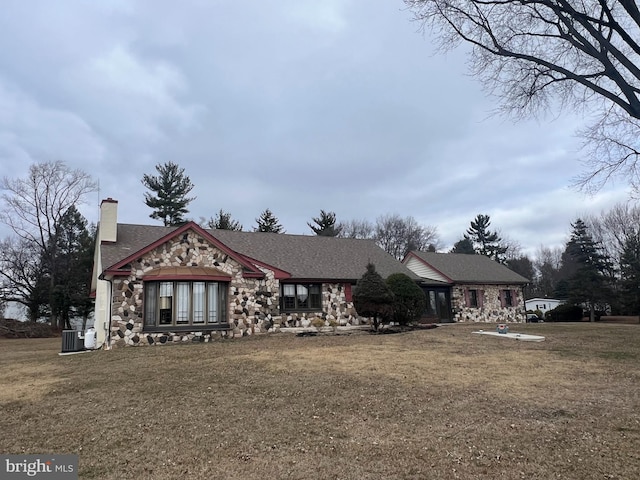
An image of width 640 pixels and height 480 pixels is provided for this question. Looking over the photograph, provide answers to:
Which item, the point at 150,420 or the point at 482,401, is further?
the point at 482,401

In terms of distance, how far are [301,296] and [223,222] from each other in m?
23.8

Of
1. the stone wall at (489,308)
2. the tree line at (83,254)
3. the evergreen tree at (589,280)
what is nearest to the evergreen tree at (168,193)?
the tree line at (83,254)

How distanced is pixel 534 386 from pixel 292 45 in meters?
12.3

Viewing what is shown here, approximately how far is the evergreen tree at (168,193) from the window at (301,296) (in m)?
25.2

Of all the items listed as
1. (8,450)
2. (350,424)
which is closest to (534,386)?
(350,424)

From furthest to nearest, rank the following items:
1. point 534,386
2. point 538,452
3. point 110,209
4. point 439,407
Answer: point 110,209 < point 534,386 < point 439,407 < point 538,452

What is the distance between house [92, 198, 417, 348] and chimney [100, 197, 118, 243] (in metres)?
0.04

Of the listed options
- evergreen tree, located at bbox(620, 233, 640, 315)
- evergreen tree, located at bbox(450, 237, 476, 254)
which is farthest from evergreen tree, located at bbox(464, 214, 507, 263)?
evergreen tree, located at bbox(620, 233, 640, 315)

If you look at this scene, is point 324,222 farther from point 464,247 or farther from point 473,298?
point 464,247

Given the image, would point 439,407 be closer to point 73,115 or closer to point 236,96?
point 236,96

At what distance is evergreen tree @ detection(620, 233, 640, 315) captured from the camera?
3350 centimetres

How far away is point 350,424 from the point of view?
18.8 ft

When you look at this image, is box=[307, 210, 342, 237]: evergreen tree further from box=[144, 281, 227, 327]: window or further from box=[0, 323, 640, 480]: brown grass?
box=[0, 323, 640, 480]: brown grass

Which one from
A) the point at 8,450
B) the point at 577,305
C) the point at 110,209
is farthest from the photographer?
the point at 577,305
